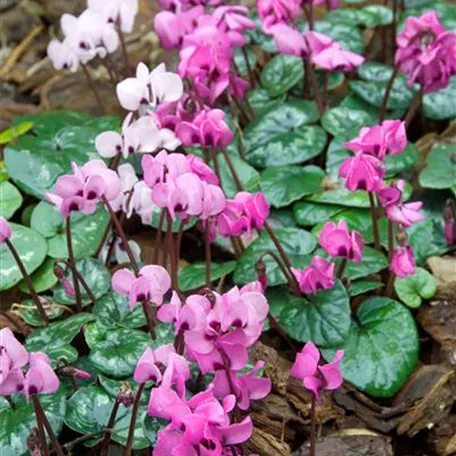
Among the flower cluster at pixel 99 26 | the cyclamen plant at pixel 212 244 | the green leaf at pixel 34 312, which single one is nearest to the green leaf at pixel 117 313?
the cyclamen plant at pixel 212 244

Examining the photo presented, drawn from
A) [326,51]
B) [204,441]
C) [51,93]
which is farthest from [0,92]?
[204,441]

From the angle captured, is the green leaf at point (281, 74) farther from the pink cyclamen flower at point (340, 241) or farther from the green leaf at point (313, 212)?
the pink cyclamen flower at point (340, 241)

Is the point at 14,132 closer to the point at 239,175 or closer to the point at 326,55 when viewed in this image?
the point at 239,175

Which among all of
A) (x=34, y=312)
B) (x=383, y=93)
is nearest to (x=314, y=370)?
(x=34, y=312)

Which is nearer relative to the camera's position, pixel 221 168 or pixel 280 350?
pixel 280 350

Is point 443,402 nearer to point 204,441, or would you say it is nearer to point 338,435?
point 338,435

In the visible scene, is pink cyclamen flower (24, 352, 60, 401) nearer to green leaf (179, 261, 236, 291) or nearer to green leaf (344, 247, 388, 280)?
green leaf (179, 261, 236, 291)

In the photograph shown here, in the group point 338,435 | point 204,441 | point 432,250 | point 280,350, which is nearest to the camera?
point 204,441
